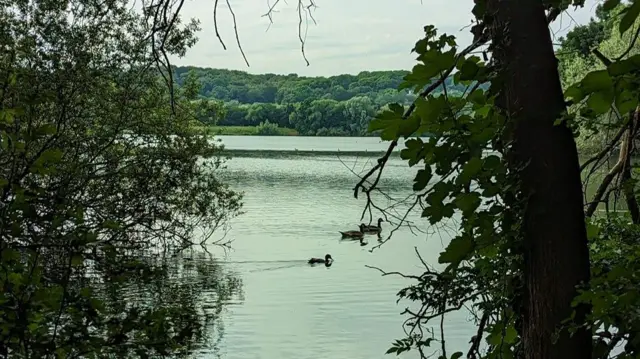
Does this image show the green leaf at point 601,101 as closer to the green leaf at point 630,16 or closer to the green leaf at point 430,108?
the green leaf at point 630,16

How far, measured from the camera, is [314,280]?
18.2 metres

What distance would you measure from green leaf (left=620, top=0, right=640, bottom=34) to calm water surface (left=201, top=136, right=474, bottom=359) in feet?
5.55

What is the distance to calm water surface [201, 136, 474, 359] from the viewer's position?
12.4 meters

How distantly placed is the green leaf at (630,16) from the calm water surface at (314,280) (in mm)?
1692

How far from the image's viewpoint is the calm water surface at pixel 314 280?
12391mm

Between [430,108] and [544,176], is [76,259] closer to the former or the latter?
[430,108]

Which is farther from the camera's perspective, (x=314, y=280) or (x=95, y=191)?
(x=314, y=280)

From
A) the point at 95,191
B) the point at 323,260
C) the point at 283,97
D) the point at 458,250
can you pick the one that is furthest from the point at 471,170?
the point at 283,97

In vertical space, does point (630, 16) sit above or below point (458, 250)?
above

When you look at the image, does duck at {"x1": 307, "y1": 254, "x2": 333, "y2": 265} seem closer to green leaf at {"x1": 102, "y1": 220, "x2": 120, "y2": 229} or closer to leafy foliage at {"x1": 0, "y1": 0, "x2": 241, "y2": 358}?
leafy foliage at {"x1": 0, "y1": 0, "x2": 241, "y2": 358}

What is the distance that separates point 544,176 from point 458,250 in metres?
0.21

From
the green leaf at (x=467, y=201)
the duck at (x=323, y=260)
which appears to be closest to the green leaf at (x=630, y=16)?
the green leaf at (x=467, y=201)

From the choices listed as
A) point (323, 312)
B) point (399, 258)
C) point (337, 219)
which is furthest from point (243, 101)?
point (323, 312)

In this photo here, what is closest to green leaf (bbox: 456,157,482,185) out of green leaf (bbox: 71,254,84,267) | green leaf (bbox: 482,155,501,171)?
green leaf (bbox: 482,155,501,171)
